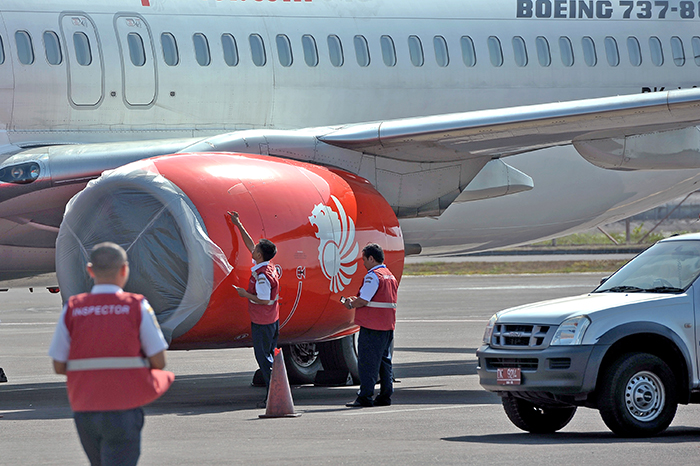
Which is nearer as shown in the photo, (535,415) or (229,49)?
(535,415)

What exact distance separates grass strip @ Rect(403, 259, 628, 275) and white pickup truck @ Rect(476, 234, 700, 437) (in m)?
30.5

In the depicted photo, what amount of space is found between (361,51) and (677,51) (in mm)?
5175

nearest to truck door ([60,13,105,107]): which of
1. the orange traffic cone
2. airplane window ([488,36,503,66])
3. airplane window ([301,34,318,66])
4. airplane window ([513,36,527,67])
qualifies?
airplane window ([301,34,318,66])

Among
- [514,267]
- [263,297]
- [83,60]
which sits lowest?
[263,297]

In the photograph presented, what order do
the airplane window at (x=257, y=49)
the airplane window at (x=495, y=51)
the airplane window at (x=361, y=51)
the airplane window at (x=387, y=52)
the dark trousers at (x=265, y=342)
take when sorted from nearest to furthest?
→ the dark trousers at (x=265, y=342) < the airplane window at (x=257, y=49) < the airplane window at (x=361, y=51) < the airplane window at (x=387, y=52) < the airplane window at (x=495, y=51)

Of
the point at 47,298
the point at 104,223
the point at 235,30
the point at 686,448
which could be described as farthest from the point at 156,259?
the point at 47,298

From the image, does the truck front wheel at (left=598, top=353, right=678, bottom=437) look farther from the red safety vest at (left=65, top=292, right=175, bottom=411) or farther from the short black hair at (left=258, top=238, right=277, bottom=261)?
the red safety vest at (left=65, top=292, right=175, bottom=411)

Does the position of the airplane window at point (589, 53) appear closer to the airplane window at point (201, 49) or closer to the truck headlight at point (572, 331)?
the airplane window at point (201, 49)

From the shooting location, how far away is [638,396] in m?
10.2

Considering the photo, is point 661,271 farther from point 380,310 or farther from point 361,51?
point 361,51

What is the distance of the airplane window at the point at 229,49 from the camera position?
15375 mm

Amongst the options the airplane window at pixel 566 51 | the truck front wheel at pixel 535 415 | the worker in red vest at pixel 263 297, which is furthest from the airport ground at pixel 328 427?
the airplane window at pixel 566 51

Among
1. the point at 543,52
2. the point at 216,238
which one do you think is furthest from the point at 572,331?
the point at 543,52

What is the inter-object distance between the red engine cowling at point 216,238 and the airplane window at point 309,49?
314 centimetres
